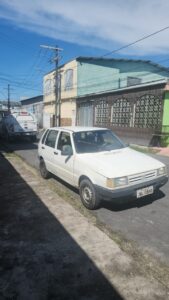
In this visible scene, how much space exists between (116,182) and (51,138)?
3.33 metres

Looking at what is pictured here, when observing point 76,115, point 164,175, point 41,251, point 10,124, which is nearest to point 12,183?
point 41,251

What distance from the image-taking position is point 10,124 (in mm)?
19031

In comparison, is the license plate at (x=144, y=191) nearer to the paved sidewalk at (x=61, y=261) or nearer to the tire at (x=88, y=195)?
the tire at (x=88, y=195)

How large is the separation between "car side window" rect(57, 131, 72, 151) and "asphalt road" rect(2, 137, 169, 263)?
1.40 metres

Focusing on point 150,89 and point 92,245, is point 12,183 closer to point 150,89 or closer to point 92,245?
point 92,245

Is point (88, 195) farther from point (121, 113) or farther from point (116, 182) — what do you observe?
point (121, 113)

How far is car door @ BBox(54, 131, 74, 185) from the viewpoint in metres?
5.98

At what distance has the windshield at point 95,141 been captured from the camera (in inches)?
236

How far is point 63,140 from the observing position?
21.9 feet

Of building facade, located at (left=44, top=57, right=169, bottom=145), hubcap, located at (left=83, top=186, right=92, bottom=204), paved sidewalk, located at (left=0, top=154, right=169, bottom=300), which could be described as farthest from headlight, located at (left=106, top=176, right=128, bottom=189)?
building facade, located at (left=44, top=57, right=169, bottom=145)

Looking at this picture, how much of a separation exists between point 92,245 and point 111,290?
102cm

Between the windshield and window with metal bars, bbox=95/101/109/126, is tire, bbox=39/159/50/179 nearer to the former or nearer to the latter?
the windshield

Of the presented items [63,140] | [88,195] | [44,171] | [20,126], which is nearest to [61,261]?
[88,195]

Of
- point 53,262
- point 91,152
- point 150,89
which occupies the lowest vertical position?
point 53,262
